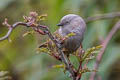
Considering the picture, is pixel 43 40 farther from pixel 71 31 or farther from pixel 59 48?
pixel 59 48

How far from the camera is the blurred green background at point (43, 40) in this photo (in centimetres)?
432

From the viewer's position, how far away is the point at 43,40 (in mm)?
3857

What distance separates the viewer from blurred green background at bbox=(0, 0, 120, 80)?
14.2 ft

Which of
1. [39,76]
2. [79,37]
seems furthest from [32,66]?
[79,37]

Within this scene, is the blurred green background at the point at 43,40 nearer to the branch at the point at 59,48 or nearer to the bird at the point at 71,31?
the bird at the point at 71,31

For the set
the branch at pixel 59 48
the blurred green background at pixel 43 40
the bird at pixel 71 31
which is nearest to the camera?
the branch at pixel 59 48

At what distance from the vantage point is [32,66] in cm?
511

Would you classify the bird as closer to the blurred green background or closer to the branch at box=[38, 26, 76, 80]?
the branch at box=[38, 26, 76, 80]

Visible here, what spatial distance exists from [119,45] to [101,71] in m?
0.58

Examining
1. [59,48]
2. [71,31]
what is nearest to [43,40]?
[71,31]

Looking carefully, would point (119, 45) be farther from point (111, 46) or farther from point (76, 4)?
point (76, 4)

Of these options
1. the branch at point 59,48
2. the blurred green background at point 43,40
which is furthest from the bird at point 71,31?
the blurred green background at point 43,40

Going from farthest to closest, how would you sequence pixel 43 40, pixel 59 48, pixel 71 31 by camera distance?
pixel 43 40 → pixel 71 31 → pixel 59 48

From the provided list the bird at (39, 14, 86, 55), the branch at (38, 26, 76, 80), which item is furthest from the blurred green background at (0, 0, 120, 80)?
the branch at (38, 26, 76, 80)
